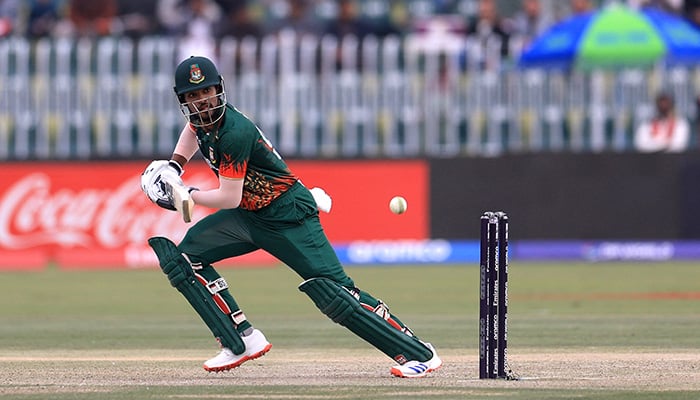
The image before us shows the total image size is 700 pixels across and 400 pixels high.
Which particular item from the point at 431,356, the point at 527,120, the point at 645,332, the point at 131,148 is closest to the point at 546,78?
the point at 527,120

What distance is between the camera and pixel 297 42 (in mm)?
19016

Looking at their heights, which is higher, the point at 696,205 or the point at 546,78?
the point at 546,78

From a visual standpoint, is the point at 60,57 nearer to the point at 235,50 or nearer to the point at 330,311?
the point at 235,50

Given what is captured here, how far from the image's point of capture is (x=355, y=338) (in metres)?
10.7

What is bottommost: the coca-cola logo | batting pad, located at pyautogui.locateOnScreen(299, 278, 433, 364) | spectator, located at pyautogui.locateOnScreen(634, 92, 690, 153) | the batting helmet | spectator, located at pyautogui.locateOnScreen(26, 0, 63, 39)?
the coca-cola logo

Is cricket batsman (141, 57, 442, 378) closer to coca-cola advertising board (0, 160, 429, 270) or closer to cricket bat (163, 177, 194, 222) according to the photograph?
cricket bat (163, 177, 194, 222)

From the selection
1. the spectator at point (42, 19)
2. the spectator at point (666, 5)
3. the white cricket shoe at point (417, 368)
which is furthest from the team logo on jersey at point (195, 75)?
the spectator at point (666, 5)

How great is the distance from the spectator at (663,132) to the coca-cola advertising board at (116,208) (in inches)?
108

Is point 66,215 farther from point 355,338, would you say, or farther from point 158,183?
point 158,183

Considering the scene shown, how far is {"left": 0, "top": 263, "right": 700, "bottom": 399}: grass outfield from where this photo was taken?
7.45 m

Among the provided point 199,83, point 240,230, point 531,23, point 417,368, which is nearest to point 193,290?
point 240,230

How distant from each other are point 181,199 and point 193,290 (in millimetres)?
602

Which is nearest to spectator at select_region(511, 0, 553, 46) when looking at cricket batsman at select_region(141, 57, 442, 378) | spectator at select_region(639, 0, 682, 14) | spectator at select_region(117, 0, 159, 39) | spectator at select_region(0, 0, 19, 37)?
spectator at select_region(639, 0, 682, 14)

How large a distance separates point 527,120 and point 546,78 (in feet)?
1.88
